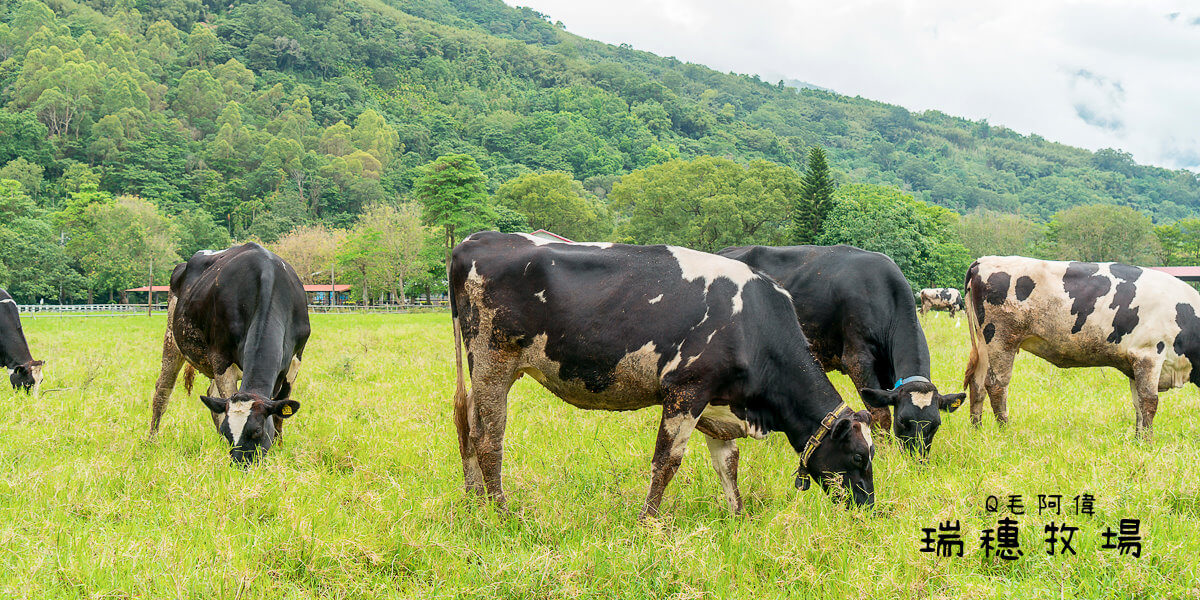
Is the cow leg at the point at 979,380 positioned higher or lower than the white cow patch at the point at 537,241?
lower

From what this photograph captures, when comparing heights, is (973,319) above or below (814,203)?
below

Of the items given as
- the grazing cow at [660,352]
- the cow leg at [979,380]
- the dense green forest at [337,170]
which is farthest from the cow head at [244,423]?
the dense green forest at [337,170]

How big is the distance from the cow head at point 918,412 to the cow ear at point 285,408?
541 centimetres

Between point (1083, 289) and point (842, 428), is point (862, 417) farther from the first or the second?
point (1083, 289)

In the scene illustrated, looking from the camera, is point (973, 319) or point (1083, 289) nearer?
point (1083, 289)

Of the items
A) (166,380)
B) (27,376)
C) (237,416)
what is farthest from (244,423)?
(27,376)

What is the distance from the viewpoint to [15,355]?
38.3ft

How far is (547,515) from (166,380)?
5.84 meters

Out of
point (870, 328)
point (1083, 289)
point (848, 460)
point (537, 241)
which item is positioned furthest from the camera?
point (1083, 289)

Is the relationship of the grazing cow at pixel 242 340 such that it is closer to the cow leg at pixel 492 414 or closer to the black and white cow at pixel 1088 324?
the cow leg at pixel 492 414

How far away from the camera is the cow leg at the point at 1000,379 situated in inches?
328

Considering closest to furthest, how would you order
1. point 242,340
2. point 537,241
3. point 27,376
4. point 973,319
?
point 537,241 → point 242,340 → point 973,319 → point 27,376

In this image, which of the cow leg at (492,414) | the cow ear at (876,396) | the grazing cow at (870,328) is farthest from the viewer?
the grazing cow at (870,328)

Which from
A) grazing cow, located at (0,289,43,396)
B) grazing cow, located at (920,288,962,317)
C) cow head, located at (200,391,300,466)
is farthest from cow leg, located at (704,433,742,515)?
grazing cow, located at (920,288,962,317)
